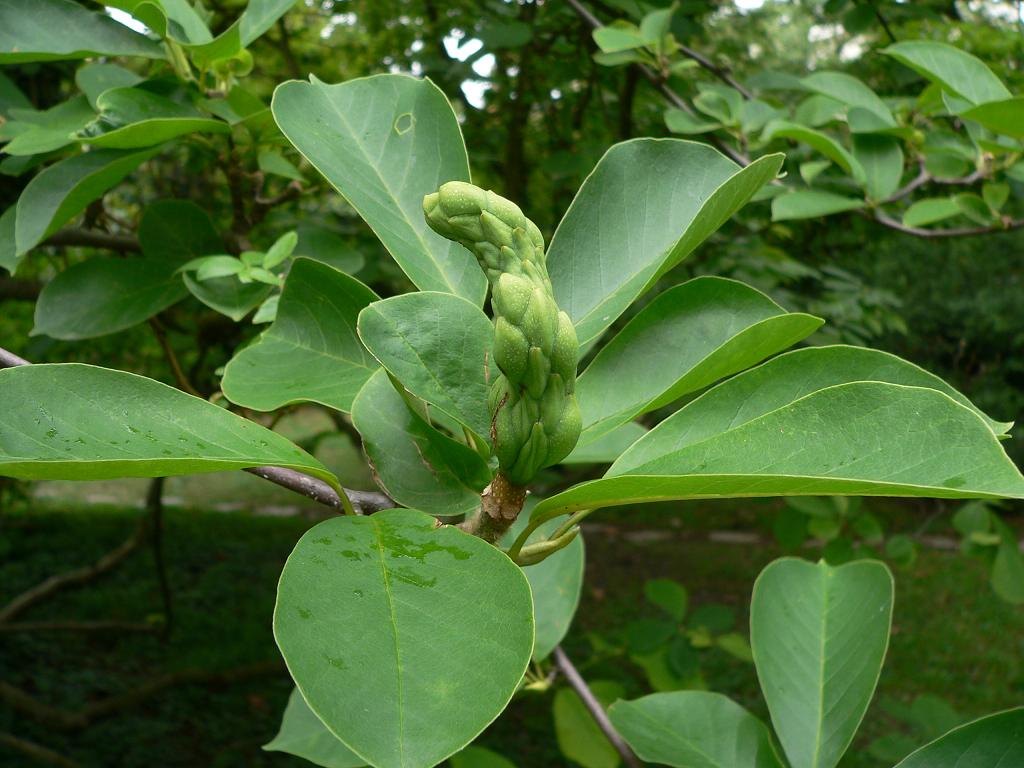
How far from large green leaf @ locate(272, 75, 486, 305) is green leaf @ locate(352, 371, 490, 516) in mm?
142

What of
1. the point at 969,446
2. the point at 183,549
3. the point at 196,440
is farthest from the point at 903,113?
the point at 183,549

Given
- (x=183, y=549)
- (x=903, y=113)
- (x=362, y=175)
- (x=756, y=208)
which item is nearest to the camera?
(x=362, y=175)

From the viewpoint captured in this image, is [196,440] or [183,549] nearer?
[196,440]

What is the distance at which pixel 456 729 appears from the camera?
1.68 feet

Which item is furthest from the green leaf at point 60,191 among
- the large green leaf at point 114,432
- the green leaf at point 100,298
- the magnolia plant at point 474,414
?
the large green leaf at point 114,432

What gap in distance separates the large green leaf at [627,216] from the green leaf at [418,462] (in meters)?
0.20

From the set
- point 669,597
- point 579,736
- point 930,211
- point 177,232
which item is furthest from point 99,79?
point 669,597

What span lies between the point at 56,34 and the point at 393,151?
55cm

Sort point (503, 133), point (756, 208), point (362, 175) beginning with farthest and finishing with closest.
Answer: point (503, 133), point (756, 208), point (362, 175)

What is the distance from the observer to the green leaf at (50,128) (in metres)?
1.12

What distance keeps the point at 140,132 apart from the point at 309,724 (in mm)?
741

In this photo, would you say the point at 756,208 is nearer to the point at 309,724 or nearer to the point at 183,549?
the point at 309,724

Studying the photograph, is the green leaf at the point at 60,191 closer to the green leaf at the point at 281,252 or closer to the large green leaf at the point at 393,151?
the green leaf at the point at 281,252

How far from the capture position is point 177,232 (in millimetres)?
1344
